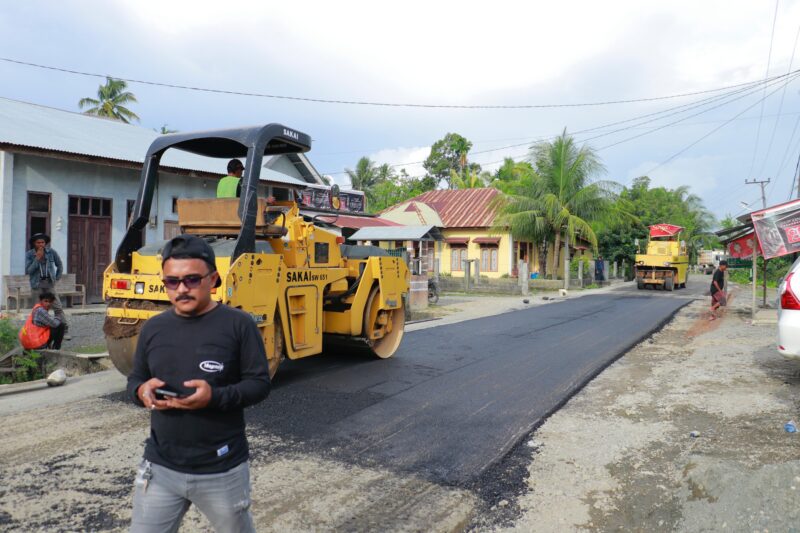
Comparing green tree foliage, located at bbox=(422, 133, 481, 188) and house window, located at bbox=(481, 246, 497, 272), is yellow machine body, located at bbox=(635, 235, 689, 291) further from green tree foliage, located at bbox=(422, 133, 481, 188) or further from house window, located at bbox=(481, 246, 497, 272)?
green tree foliage, located at bbox=(422, 133, 481, 188)

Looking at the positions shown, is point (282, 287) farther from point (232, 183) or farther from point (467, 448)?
point (467, 448)

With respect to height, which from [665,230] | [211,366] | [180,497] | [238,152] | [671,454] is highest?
[665,230]

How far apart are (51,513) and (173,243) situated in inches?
88.1

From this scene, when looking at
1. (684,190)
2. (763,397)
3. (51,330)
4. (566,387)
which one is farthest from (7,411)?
(684,190)

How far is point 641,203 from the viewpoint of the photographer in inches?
1912

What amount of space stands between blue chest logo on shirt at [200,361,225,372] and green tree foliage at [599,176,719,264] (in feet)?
107

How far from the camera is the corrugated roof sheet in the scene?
552 inches

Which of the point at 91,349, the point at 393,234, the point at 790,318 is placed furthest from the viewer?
the point at 393,234

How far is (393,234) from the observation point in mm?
20594

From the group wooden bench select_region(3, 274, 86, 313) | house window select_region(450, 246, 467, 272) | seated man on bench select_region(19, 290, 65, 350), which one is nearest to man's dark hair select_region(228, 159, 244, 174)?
seated man on bench select_region(19, 290, 65, 350)

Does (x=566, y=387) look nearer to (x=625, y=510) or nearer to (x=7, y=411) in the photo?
(x=625, y=510)

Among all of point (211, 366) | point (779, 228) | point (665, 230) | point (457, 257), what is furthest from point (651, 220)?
point (211, 366)

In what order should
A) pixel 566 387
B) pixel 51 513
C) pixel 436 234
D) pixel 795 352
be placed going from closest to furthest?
pixel 51 513, pixel 795 352, pixel 566 387, pixel 436 234

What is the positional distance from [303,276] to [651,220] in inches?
1739
